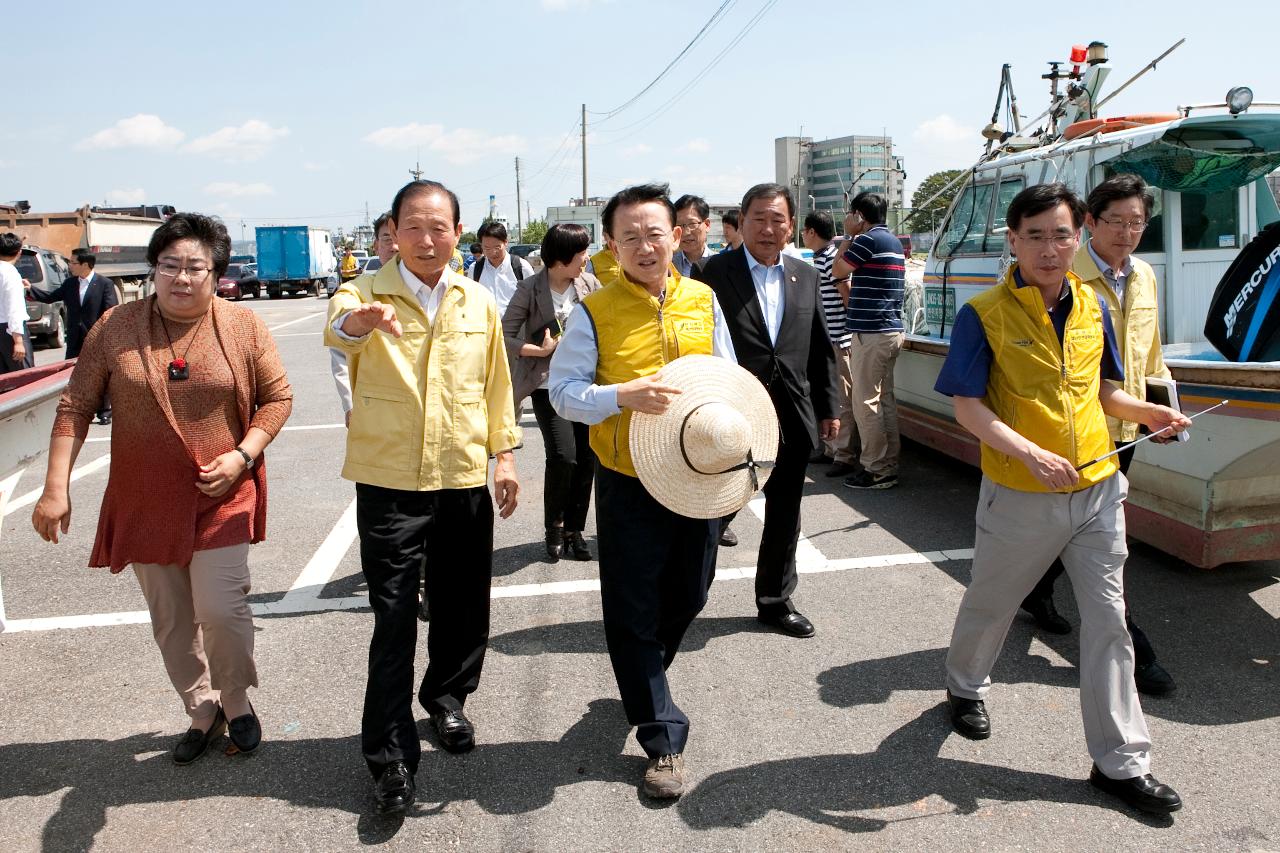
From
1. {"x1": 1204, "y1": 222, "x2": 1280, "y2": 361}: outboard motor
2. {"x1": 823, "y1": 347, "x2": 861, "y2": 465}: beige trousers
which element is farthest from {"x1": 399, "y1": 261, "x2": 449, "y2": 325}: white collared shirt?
{"x1": 823, "y1": 347, "x2": 861, "y2": 465}: beige trousers

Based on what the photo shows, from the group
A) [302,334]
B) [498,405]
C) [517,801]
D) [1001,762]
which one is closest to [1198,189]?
[1001,762]

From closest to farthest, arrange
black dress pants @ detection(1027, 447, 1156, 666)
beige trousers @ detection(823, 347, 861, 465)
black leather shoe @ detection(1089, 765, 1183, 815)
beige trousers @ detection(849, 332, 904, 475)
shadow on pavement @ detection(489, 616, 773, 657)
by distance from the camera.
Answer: black leather shoe @ detection(1089, 765, 1183, 815) < black dress pants @ detection(1027, 447, 1156, 666) < shadow on pavement @ detection(489, 616, 773, 657) < beige trousers @ detection(849, 332, 904, 475) < beige trousers @ detection(823, 347, 861, 465)

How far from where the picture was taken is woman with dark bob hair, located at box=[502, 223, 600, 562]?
5762 mm

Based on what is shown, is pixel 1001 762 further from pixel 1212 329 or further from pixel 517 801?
pixel 1212 329

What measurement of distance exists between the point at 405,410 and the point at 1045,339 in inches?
84.5

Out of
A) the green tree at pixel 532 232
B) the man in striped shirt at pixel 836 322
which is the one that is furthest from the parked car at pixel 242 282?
the green tree at pixel 532 232

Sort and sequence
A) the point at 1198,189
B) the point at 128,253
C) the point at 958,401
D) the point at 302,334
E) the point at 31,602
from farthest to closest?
the point at 128,253 < the point at 302,334 < the point at 1198,189 < the point at 31,602 < the point at 958,401

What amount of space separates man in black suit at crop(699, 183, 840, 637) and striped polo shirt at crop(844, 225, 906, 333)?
2.67 m

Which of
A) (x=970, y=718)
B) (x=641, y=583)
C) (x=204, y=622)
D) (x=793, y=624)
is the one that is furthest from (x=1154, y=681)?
(x=204, y=622)

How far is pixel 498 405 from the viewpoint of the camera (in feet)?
11.5

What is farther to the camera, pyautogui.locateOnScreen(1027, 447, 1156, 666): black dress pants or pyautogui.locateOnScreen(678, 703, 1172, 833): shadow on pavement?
pyautogui.locateOnScreen(1027, 447, 1156, 666): black dress pants

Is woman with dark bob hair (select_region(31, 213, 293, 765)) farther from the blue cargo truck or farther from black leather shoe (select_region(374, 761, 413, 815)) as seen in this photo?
the blue cargo truck

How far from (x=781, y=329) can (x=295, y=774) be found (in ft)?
8.78

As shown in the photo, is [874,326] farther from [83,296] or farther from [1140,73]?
[83,296]
